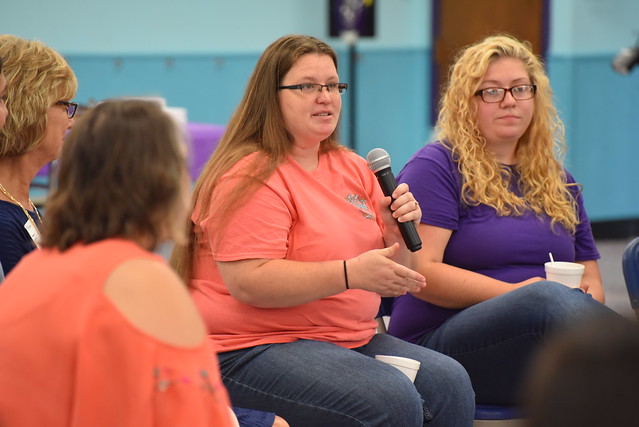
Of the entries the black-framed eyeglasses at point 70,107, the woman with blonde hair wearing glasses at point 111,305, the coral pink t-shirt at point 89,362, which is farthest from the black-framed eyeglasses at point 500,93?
the coral pink t-shirt at point 89,362

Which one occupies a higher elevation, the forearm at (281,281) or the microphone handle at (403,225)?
the microphone handle at (403,225)

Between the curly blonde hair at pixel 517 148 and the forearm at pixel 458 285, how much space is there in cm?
22

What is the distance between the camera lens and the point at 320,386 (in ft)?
6.40

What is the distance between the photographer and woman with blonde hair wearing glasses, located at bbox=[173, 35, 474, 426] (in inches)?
77.7

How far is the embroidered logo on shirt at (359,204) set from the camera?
2.26 metres

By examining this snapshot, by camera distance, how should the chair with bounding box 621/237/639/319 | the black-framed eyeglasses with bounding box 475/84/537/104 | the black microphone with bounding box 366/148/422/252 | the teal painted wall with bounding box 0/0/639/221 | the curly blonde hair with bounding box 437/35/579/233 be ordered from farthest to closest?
the teal painted wall with bounding box 0/0/639/221 < the black-framed eyeglasses with bounding box 475/84/537/104 < the curly blonde hair with bounding box 437/35/579/233 < the chair with bounding box 621/237/639/319 < the black microphone with bounding box 366/148/422/252

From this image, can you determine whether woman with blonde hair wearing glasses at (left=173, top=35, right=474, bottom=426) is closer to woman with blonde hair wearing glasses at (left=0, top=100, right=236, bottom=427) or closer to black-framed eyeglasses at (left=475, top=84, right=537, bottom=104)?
black-framed eyeglasses at (left=475, top=84, right=537, bottom=104)

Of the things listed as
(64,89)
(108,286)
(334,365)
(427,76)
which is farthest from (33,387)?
(427,76)

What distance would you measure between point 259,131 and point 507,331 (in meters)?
0.84

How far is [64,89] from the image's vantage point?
2.14 metres

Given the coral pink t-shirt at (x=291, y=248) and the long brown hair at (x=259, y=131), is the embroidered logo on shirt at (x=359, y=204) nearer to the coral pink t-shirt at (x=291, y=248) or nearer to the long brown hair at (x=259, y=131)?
the coral pink t-shirt at (x=291, y=248)

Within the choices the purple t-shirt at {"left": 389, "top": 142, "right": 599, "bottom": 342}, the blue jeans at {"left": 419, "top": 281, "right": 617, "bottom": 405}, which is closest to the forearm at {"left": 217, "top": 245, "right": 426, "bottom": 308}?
the blue jeans at {"left": 419, "top": 281, "right": 617, "bottom": 405}

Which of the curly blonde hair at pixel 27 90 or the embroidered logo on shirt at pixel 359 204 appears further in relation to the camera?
the embroidered logo on shirt at pixel 359 204

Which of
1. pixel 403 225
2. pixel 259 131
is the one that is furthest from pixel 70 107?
pixel 403 225
